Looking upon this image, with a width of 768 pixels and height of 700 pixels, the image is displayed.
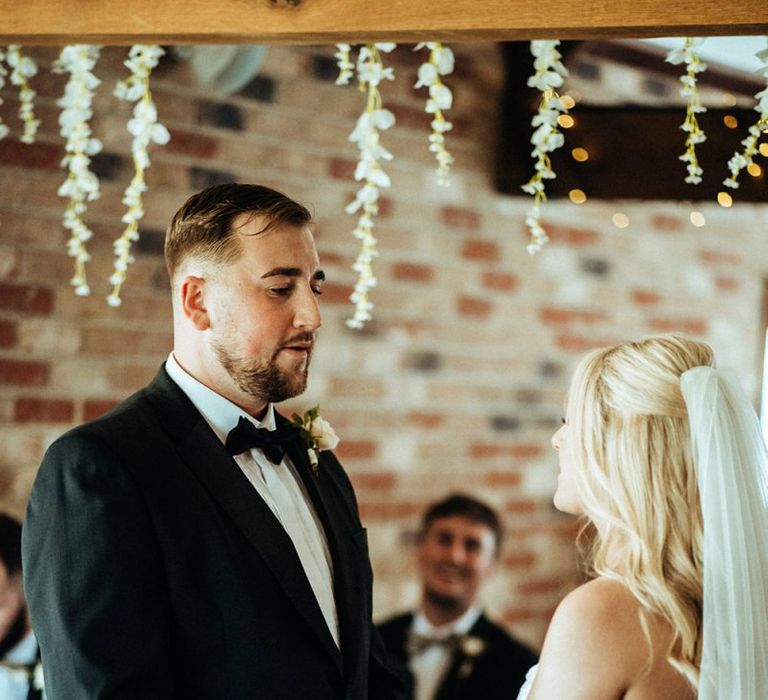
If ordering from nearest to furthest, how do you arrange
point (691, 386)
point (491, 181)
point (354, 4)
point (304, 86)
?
point (691, 386), point (354, 4), point (304, 86), point (491, 181)

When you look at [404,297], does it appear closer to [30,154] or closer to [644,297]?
[644,297]

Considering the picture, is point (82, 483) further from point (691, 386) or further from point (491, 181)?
point (491, 181)

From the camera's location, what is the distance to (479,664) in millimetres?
3264

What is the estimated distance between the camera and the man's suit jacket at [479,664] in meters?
3.21

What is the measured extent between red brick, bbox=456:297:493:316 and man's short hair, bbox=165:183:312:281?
1.55m

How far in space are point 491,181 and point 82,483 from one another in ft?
7.22

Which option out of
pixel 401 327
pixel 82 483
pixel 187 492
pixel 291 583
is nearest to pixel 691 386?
pixel 291 583

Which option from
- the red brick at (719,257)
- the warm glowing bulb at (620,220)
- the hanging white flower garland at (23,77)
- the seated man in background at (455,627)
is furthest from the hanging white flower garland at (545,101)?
the red brick at (719,257)

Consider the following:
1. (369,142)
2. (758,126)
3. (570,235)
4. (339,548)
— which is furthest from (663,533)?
(570,235)

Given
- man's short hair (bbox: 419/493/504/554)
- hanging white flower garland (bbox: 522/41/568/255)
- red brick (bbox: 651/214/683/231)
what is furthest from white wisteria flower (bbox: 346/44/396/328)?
red brick (bbox: 651/214/683/231)

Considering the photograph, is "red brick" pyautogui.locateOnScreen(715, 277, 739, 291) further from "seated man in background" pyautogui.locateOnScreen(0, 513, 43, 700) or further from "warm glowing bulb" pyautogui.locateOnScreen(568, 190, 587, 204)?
"seated man in background" pyautogui.locateOnScreen(0, 513, 43, 700)

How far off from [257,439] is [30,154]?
4.51 ft

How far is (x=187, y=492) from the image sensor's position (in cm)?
168

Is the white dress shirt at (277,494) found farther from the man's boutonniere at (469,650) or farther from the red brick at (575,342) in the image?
the red brick at (575,342)
